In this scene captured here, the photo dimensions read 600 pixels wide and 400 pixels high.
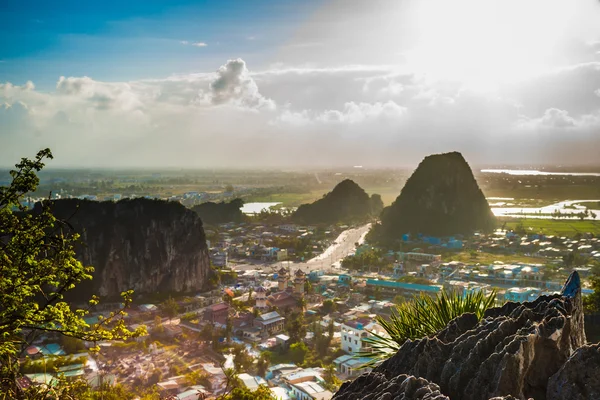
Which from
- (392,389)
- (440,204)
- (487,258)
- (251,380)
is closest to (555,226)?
(440,204)

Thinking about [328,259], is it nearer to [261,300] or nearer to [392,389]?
[261,300]

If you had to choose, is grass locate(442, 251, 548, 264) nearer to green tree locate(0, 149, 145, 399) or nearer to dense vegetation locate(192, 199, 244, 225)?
dense vegetation locate(192, 199, 244, 225)

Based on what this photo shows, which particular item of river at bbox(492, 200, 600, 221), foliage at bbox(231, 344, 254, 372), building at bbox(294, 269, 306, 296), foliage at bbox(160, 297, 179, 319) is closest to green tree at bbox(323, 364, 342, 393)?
foliage at bbox(231, 344, 254, 372)

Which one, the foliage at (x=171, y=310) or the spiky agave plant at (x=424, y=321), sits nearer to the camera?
the spiky agave plant at (x=424, y=321)

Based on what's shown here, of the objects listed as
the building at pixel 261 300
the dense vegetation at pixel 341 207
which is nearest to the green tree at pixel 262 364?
the building at pixel 261 300

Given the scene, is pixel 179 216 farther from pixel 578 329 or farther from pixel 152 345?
pixel 578 329

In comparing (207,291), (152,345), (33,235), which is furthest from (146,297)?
(33,235)

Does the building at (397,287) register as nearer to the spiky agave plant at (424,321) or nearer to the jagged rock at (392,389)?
the spiky agave plant at (424,321)
